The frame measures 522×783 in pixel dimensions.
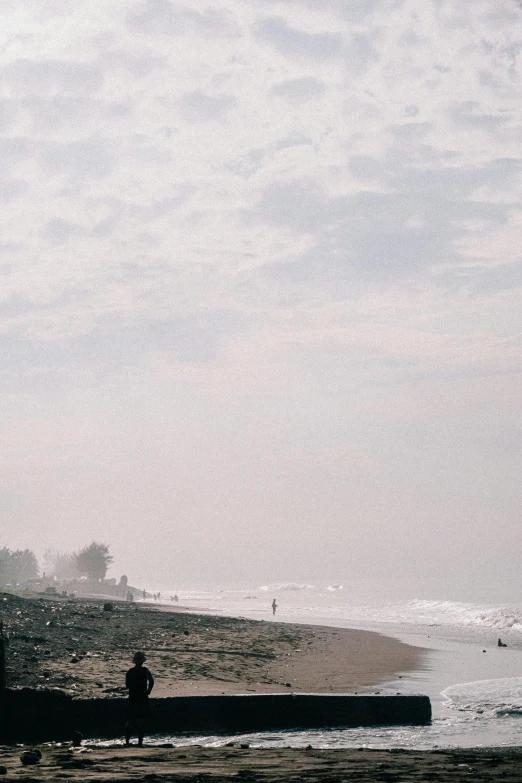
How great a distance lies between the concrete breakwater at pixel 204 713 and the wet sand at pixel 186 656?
2644 mm

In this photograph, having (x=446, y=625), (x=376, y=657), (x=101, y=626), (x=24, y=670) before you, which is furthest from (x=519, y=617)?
(x=24, y=670)

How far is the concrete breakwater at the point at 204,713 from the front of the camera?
14.5m

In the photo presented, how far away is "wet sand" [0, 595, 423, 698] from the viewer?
21594mm

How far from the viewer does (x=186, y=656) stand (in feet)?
97.3

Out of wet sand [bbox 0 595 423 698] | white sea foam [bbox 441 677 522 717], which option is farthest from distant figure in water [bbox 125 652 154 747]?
white sea foam [bbox 441 677 522 717]

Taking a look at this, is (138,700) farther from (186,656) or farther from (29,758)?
(186,656)

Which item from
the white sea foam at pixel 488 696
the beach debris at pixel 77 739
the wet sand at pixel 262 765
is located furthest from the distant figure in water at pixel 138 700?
the white sea foam at pixel 488 696

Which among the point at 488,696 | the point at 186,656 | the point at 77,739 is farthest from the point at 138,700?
the point at 186,656

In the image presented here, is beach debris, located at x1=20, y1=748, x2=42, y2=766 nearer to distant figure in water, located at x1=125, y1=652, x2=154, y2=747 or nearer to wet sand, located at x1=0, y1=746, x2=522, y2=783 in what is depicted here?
wet sand, located at x1=0, y1=746, x2=522, y2=783

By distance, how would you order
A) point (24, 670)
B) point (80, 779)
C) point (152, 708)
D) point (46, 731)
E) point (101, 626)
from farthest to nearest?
point (101, 626)
point (24, 670)
point (152, 708)
point (46, 731)
point (80, 779)

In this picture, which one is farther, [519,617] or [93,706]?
[519,617]

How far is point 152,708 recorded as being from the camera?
1580cm

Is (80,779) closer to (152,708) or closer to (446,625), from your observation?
(152,708)

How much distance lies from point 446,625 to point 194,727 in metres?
59.7
